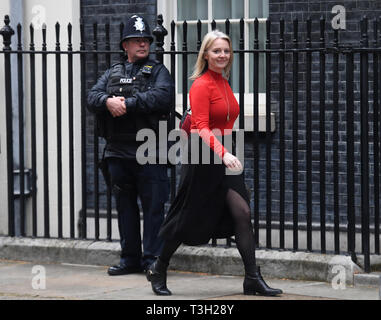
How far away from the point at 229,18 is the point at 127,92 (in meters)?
2.82

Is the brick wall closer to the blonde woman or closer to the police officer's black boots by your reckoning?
the blonde woman

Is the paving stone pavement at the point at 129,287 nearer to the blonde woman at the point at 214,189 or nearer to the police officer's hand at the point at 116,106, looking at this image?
the blonde woman at the point at 214,189

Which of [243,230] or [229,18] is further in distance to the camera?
[229,18]

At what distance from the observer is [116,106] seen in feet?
26.0

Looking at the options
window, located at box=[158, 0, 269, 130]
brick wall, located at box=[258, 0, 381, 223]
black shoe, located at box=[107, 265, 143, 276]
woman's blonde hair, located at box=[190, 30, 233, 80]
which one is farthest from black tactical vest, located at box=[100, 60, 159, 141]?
window, located at box=[158, 0, 269, 130]

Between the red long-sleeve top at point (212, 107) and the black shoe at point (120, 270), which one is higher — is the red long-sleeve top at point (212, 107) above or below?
above

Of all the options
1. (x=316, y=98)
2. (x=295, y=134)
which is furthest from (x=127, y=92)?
(x=316, y=98)

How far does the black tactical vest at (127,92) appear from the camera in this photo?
26.4 feet

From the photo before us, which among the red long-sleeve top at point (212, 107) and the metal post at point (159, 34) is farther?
the metal post at point (159, 34)

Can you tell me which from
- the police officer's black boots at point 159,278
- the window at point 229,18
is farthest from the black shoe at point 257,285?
the window at point 229,18

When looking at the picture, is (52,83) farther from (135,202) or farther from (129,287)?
(129,287)
